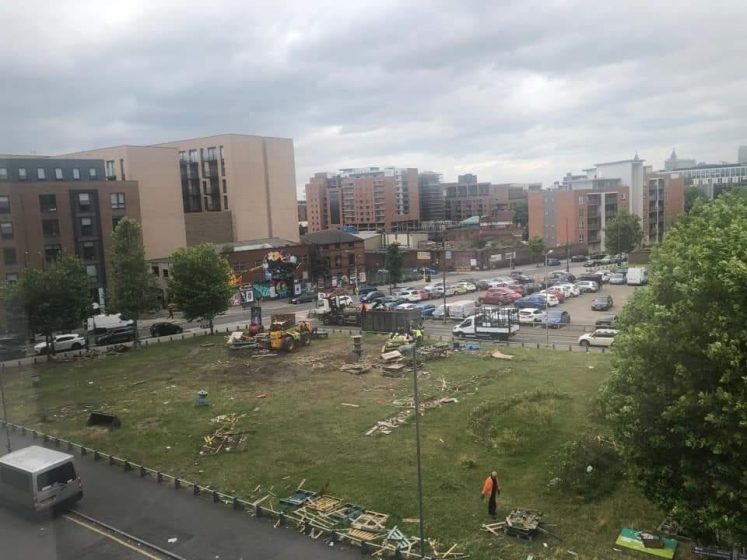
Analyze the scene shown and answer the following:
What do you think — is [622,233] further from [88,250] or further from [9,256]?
[9,256]

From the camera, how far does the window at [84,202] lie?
37.7m

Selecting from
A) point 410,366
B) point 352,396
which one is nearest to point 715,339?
point 352,396

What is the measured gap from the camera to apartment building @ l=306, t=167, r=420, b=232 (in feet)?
299

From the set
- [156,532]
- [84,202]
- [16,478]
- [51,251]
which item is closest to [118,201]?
[84,202]

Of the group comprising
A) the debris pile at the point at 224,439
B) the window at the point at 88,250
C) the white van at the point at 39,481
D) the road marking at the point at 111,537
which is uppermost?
the window at the point at 88,250

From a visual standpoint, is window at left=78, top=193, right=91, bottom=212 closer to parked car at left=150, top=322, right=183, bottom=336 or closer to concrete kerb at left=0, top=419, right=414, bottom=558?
parked car at left=150, top=322, right=183, bottom=336

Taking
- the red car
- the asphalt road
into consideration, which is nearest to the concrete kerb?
the asphalt road

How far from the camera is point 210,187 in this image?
51.7m

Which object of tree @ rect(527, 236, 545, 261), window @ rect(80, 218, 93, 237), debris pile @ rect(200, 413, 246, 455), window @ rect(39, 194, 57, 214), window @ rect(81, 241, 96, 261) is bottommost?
debris pile @ rect(200, 413, 246, 455)

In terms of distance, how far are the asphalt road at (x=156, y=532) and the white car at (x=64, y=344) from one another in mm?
18695

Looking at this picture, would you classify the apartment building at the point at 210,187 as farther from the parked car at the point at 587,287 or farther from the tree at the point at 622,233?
the tree at the point at 622,233

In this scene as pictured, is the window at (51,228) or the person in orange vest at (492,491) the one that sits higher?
the window at (51,228)

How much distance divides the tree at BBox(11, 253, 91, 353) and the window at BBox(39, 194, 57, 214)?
9788mm

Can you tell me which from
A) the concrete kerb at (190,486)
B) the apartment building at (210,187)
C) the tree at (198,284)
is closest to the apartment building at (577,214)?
the apartment building at (210,187)
